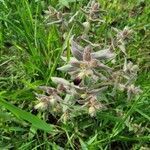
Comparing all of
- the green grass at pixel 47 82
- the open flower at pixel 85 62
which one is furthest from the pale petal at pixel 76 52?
the green grass at pixel 47 82

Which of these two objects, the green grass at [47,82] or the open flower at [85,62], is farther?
the green grass at [47,82]

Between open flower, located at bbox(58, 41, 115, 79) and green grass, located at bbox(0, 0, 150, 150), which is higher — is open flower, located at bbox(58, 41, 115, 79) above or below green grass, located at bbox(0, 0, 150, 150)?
above

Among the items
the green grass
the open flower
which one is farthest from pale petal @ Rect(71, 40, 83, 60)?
the green grass

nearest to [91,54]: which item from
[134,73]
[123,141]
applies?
[134,73]

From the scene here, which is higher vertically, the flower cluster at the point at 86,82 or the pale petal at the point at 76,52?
the pale petal at the point at 76,52

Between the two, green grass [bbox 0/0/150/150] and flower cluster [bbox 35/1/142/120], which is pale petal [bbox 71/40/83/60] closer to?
flower cluster [bbox 35/1/142/120]

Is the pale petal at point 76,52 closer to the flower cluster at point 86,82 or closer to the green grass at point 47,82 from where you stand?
the flower cluster at point 86,82

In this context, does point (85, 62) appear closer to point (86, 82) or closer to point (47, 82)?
point (86, 82)

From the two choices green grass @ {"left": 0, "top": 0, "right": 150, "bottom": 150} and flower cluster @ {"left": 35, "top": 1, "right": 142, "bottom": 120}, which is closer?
flower cluster @ {"left": 35, "top": 1, "right": 142, "bottom": 120}
